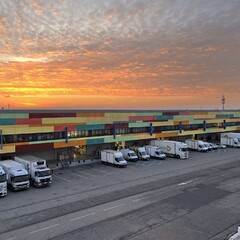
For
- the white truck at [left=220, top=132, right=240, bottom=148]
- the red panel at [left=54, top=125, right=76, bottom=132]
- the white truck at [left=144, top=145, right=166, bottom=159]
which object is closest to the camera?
the red panel at [left=54, top=125, right=76, bottom=132]

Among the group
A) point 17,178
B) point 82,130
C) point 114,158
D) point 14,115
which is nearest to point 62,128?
point 82,130

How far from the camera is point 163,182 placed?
37.8 meters

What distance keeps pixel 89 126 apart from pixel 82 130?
159cm

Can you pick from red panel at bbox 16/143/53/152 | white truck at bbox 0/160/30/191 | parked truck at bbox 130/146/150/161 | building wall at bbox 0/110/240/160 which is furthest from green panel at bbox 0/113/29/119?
parked truck at bbox 130/146/150/161

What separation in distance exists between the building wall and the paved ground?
783cm

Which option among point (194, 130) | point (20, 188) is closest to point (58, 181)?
point (20, 188)

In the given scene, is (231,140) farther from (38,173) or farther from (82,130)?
(38,173)

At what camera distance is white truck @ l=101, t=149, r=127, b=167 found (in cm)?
4781

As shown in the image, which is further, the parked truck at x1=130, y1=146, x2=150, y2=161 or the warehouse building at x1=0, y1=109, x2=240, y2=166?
the parked truck at x1=130, y1=146, x2=150, y2=161

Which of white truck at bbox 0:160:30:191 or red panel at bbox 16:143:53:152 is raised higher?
red panel at bbox 16:143:53:152

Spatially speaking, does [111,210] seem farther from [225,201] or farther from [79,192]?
[225,201]

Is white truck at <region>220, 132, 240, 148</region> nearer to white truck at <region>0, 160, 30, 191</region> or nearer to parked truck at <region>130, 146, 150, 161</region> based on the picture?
parked truck at <region>130, 146, 150, 161</region>

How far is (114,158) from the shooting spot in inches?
1907

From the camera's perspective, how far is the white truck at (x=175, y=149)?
5638 centimetres
